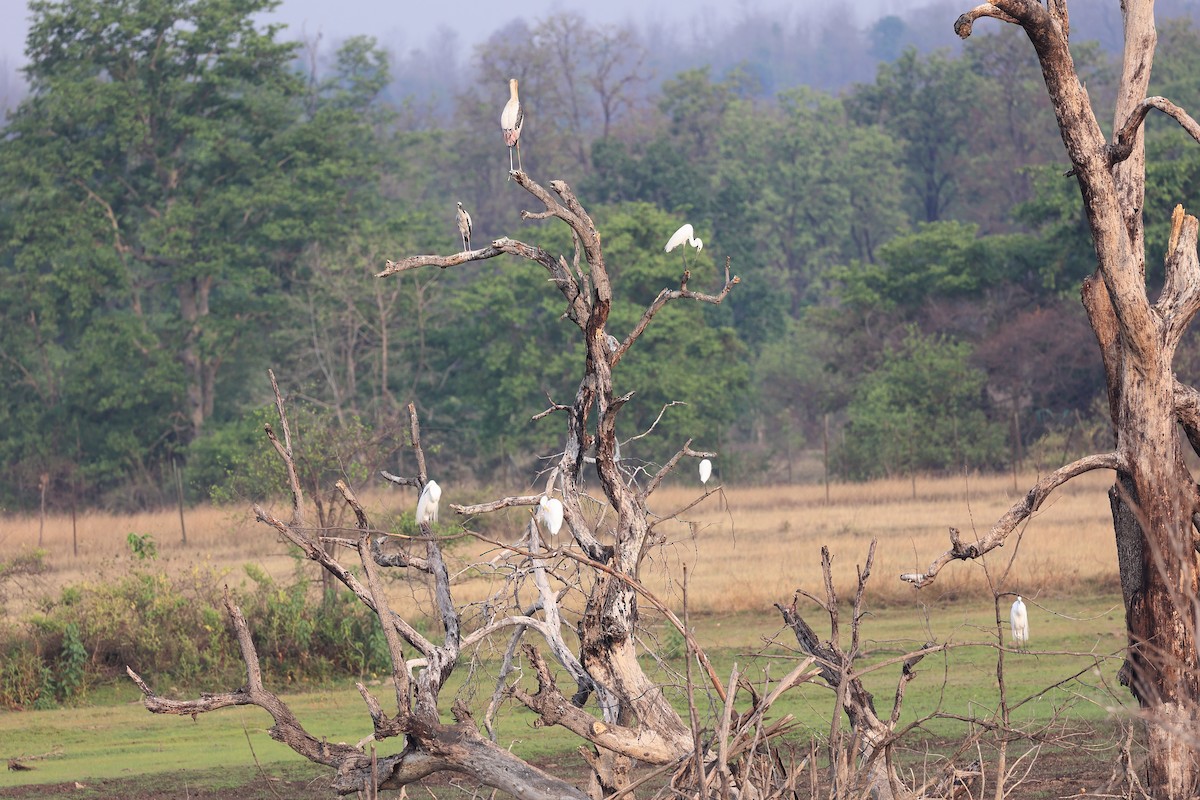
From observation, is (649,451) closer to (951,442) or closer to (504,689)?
(951,442)

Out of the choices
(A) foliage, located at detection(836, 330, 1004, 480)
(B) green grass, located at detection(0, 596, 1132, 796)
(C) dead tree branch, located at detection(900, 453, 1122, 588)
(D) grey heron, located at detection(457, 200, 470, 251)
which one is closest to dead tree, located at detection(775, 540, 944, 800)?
(C) dead tree branch, located at detection(900, 453, 1122, 588)

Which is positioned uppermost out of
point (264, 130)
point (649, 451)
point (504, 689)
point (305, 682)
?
point (264, 130)

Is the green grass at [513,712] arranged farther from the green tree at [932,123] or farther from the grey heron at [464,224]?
the green tree at [932,123]

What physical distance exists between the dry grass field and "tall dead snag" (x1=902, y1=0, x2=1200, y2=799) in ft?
18.6

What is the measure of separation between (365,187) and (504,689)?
3725cm

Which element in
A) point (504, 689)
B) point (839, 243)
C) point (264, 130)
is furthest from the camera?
point (839, 243)

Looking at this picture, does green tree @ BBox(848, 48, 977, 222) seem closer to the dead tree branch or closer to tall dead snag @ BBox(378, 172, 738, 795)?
the dead tree branch

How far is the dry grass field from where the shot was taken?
16.3m

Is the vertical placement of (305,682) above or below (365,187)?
below

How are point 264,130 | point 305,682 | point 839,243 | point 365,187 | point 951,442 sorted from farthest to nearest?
1. point 839,243
2. point 365,187
3. point 264,130
4. point 951,442
5. point 305,682

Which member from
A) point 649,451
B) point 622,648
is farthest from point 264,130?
point 622,648

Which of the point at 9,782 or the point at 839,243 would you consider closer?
the point at 9,782

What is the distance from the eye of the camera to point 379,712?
16.4 feet

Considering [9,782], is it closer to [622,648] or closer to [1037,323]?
[622,648]
